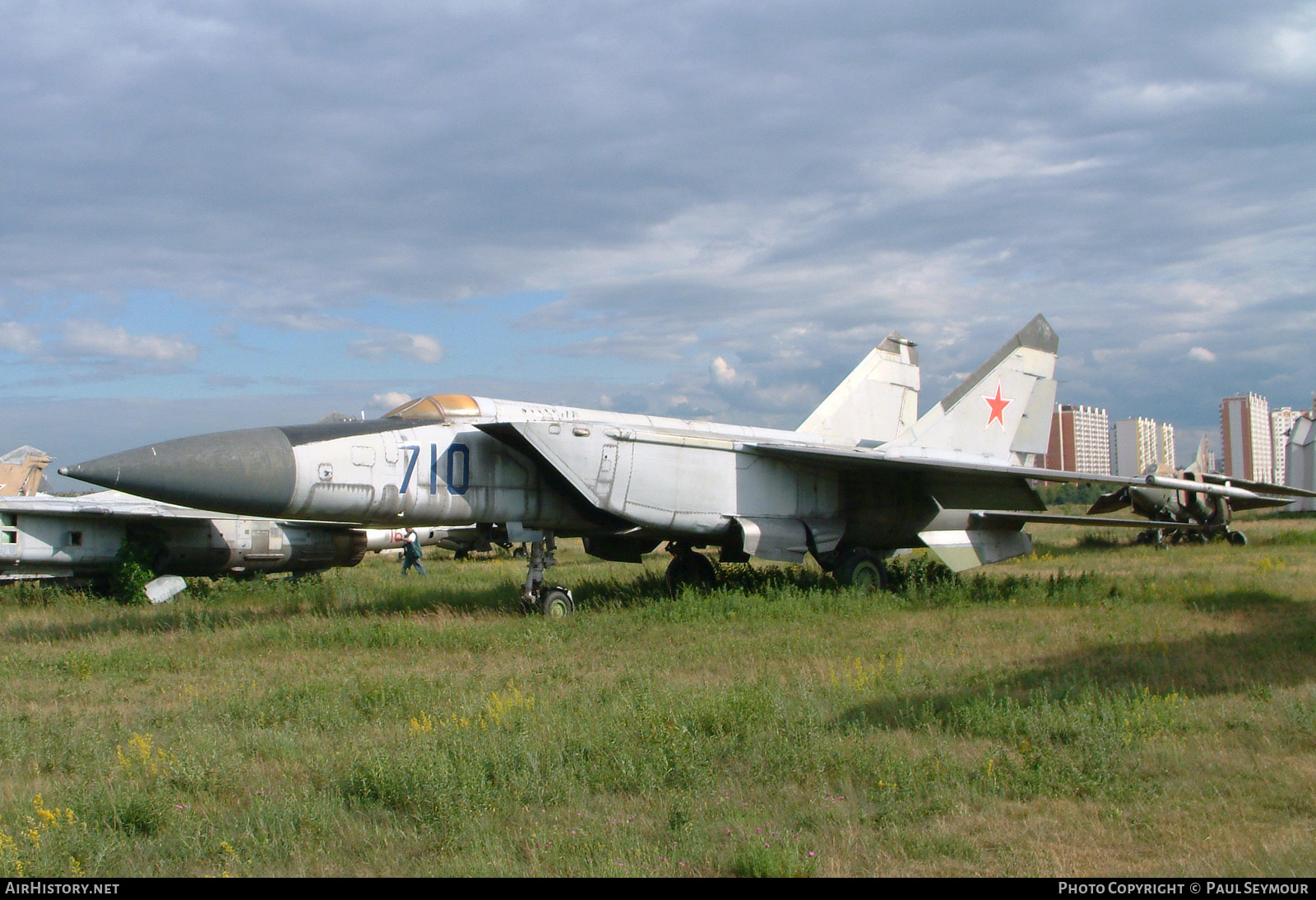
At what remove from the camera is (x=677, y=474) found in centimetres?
1212

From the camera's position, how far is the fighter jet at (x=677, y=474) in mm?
9625

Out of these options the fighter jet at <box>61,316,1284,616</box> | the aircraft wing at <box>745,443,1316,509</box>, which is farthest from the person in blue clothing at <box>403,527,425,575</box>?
the aircraft wing at <box>745,443,1316,509</box>

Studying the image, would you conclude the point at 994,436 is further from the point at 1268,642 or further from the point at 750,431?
the point at 1268,642

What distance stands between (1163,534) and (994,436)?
1187cm

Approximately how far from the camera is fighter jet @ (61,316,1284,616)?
962cm

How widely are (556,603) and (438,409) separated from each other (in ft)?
9.31

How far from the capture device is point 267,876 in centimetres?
405

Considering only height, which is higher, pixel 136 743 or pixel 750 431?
pixel 750 431

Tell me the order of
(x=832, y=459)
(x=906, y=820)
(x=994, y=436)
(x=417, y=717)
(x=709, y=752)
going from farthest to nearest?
(x=994, y=436)
(x=832, y=459)
(x=417, y=717)
(x=709, y=752)
(x=906, y=820)

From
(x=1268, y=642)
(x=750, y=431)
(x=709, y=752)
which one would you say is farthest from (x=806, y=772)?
(x=750, y=431)

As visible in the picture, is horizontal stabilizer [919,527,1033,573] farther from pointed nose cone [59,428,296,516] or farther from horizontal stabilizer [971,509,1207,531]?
pointed nose cone [59,428,296,516]

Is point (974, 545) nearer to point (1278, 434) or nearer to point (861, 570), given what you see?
point (861, 570)

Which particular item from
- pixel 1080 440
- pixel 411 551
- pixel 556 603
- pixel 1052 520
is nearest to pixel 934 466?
pixel 1052 520
